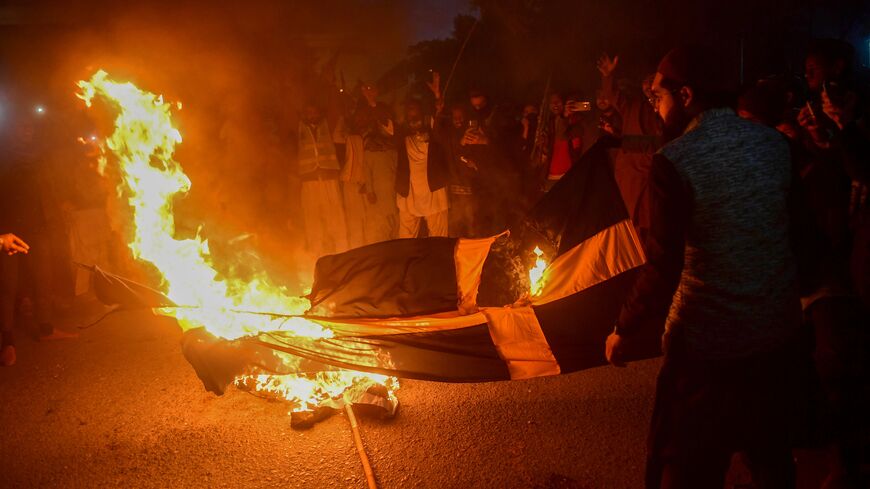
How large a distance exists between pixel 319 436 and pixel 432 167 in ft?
16.3

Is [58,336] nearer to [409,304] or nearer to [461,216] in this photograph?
[409,304]

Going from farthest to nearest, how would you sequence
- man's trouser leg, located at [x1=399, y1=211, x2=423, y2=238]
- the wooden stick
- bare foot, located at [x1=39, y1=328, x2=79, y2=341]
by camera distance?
man's trouser leg, located at [x1=399, y1=211, x2=423, y2=238] < bare foot, located at [x1=39, y1=328, x2=79, y2=341] < the wooden stick

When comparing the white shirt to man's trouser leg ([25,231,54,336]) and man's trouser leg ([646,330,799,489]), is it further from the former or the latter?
man's trouser leg ([646,330,799,489])

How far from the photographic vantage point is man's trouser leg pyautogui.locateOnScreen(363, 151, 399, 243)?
9008 mm

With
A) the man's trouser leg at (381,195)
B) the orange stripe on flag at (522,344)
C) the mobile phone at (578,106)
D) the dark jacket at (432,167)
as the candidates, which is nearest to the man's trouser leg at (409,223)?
the dark jacket at (432,167)

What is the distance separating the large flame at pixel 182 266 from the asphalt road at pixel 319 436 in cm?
35

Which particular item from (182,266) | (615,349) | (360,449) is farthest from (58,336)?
(615,349)

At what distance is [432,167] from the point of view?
820 centimetres

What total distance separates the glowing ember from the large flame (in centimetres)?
139

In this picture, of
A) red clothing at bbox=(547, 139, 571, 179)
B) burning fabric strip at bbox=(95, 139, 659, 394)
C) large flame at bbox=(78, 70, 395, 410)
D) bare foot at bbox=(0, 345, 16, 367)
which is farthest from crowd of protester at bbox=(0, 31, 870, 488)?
red clothing at bbox=(547, 139, 571, 179)

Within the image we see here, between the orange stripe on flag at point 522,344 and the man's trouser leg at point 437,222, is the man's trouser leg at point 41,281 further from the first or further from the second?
the orange stripe on flag at point 522,344

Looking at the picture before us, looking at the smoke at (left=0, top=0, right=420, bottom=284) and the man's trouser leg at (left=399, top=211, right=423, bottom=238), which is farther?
the smoke at (left=0, top=0, right=420, bottom=284)

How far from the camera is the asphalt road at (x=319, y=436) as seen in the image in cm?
350

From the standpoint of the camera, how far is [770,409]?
2301mm
